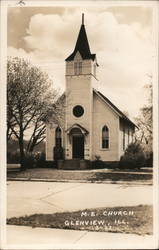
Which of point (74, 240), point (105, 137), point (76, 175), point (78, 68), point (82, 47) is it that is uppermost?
point (82, 47)

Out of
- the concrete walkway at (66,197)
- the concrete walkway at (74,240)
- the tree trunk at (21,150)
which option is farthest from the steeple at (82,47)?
the concrete walkway at (74,240)

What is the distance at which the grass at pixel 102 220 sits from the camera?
2.54 m

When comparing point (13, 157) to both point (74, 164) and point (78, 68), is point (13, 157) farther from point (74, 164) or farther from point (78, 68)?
point (78, 68)

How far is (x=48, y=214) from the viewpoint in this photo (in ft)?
8.63

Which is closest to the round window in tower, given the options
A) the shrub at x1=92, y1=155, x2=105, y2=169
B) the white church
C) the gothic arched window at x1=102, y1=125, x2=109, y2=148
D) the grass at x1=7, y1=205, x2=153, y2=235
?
the white church

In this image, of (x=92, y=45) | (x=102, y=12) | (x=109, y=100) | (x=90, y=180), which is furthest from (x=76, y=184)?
(x=102, y=12)

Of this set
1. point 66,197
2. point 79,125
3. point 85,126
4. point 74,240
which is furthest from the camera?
point 85,126

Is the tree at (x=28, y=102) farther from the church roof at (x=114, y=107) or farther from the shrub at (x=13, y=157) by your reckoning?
the church roof at (x=114, y=107)

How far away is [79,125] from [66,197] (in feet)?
1.76

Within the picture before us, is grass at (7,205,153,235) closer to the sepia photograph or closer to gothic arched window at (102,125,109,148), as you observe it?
the sepia photograph

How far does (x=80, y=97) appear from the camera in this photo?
3.05 m

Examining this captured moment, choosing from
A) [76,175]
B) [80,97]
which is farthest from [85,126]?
[76,175]

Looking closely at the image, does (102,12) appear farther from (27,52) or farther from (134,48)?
(27,52)

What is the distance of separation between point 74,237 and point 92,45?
1.24 meters
